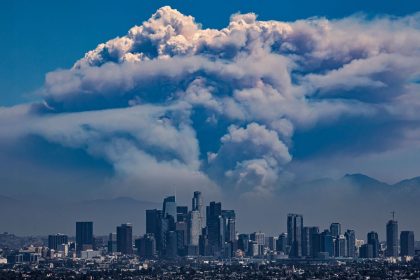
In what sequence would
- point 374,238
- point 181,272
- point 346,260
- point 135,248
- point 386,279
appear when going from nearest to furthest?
point 386,279
point 181,272
point 346,260
point 374,238
point 135,248

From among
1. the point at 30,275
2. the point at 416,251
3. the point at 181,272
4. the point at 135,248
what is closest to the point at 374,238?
the point at 416,251

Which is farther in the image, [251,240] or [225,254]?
[251,240]

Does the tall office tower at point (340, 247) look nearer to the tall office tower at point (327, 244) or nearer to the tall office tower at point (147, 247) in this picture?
the tall office tower at point (327, 244)

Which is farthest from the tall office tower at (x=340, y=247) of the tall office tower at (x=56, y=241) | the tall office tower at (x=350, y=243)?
the tall office tower at (x=56, y=241)

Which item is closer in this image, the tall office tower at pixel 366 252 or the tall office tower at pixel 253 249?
the tall office tower at pixel 366 252

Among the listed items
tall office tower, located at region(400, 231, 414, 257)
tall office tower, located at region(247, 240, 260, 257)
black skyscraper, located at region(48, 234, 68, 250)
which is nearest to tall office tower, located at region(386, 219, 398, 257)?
tall office tower, located at region(400, 231, 414, 257)

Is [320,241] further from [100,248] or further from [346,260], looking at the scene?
[100,248]
